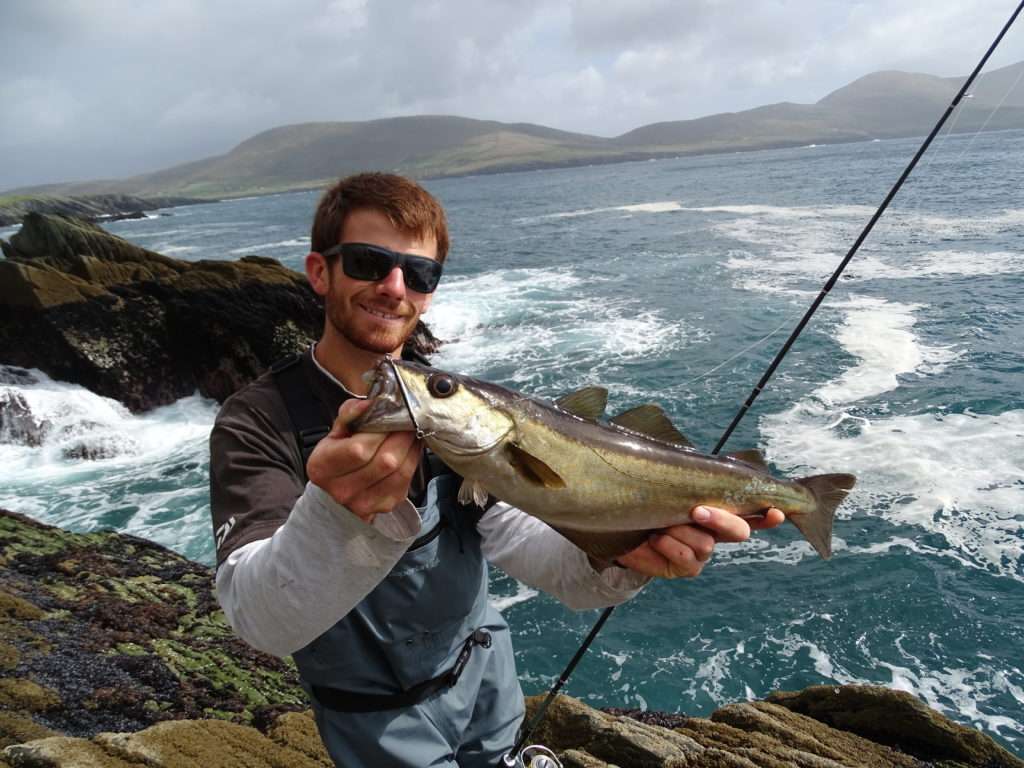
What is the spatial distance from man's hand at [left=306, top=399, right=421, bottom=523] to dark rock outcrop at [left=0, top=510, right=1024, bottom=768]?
3.42 m

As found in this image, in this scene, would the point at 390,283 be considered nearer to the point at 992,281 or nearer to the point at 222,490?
the point at 222,490

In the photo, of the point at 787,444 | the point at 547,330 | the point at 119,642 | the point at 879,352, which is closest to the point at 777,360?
the point at 119,642

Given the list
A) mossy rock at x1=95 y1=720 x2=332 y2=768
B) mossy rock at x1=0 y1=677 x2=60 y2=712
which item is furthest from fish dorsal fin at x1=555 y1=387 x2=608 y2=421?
mossy rock at x1=0 y1=677 x2=60 y2=712

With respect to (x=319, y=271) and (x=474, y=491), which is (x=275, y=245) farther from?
(x=474, y=491)

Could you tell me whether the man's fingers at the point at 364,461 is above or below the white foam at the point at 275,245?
above

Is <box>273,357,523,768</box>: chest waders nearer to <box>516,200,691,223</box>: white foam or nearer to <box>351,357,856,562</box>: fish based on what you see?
<box>351,357,856,562</box>: fish

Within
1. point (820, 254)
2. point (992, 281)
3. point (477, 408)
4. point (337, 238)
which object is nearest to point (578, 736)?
point (477, 408)

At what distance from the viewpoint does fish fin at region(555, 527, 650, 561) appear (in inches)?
117

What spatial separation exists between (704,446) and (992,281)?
54.6ft

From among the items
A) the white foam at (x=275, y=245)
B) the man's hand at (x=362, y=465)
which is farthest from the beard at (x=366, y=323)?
the white foam at (x=275, y=245)

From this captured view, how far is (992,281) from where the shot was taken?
22703 mm

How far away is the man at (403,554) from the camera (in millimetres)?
2666

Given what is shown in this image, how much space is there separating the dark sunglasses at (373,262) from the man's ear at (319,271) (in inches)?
2.5

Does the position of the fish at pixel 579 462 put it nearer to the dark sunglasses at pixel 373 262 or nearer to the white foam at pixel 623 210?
the dark sunglasses at pixel 373 262
